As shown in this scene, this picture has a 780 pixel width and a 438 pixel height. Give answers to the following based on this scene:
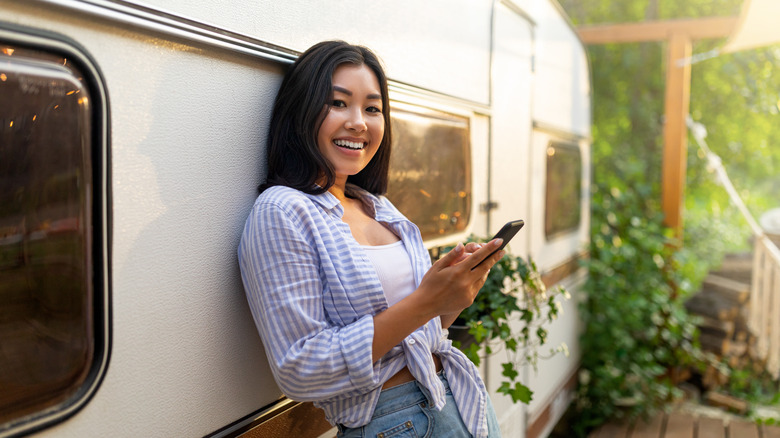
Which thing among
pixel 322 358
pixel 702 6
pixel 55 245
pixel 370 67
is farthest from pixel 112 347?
pixel 702 6

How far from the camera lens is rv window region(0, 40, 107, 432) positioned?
3.14ft

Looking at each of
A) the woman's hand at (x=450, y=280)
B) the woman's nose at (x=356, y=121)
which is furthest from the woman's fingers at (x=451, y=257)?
the woman's nose at (x=356, y=121)

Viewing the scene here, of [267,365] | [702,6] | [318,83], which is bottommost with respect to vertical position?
[267,365]

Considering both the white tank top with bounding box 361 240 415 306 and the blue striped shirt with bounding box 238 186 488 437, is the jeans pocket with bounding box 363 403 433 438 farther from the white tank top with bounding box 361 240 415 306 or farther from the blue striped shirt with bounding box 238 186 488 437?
the white tank top with bounding box 361 240 415 306

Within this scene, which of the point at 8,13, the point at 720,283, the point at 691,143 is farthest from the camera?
the point at 691,143

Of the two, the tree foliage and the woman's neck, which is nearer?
the woman's neck

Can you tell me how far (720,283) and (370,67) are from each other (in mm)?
5518

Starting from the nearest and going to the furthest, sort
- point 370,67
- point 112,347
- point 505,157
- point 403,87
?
point 112,347 < point 370,67 < point 403,87 < point 505,157

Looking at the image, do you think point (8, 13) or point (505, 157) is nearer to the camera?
point (8, 13)

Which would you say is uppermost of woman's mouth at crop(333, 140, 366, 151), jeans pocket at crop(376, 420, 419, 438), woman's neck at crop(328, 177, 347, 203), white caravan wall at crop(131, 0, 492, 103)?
white caravan wall at crop(131, 0, 492, 103)

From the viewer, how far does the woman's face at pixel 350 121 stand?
5.04ft

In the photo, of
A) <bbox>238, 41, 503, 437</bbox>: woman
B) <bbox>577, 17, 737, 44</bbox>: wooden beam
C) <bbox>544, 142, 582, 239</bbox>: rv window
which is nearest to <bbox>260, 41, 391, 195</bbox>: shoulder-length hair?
<bbox>238, 41, 503, 437</bbox>: woman

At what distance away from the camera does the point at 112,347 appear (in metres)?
1.13

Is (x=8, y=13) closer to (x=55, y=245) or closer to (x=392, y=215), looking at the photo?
(x=55, y=245)
